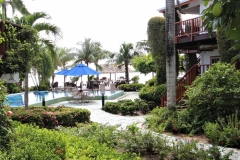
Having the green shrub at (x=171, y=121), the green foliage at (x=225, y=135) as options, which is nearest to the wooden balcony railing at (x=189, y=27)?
the green shrub at (x=171, y=121)

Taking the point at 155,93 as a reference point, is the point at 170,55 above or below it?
above

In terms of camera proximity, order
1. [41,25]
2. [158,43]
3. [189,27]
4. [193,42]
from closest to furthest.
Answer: [41,25] < [189,27] < [193,42] < [158,43]

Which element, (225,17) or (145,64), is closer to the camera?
(225,17)

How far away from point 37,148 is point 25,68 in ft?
21.3

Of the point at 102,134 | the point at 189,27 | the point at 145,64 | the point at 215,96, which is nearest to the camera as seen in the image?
the point at 102,134

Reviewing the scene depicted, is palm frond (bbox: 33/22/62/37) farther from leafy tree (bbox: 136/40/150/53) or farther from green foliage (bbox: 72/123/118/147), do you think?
leafy tree (bbox: 136/40/150/53)

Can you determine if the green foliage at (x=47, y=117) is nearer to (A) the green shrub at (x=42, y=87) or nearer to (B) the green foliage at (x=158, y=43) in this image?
(B) the green foliage at (x=158, y=43)

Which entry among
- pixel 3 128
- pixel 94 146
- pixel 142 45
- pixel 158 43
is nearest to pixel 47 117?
pixel 94 146

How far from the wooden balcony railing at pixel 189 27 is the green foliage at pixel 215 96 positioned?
528cm

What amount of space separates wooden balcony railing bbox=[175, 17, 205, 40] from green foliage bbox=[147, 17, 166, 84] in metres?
1.01

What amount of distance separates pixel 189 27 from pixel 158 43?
2143 millimetres

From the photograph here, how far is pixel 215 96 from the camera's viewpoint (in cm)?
858

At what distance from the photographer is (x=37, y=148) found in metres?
4.44

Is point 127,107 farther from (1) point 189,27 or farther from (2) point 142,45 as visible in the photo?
(2) point 142,45
